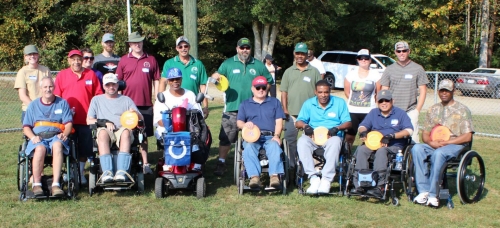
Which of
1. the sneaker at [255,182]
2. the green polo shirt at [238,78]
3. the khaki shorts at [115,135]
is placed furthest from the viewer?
the green polo shirt at [238,78]

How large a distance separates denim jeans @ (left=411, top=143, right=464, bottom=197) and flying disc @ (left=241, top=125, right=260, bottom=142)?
162 cm

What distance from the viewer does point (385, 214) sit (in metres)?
5.11

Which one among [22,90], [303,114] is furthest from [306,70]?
[22,90]

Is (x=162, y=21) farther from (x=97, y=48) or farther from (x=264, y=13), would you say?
(x=264, y=13)

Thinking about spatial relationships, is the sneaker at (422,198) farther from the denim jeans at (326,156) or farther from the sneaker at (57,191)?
the sneaker at (57,191)

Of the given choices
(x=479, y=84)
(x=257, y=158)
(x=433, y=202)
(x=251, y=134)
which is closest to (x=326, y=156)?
(x=257, y=158)

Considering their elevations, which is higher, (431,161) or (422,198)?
(431,161)

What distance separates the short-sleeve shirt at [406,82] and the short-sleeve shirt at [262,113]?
4.77 ft

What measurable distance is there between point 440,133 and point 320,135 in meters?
1.24

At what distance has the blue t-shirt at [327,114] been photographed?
19.9 ft

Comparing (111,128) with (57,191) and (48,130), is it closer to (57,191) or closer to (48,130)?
(48,130)

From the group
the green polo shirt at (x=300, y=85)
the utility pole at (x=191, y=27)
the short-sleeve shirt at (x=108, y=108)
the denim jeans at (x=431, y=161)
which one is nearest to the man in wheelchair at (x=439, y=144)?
the denim jeans at (x=431, y=161)

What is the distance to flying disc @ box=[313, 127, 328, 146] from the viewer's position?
5.83 m

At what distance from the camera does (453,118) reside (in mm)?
5598
